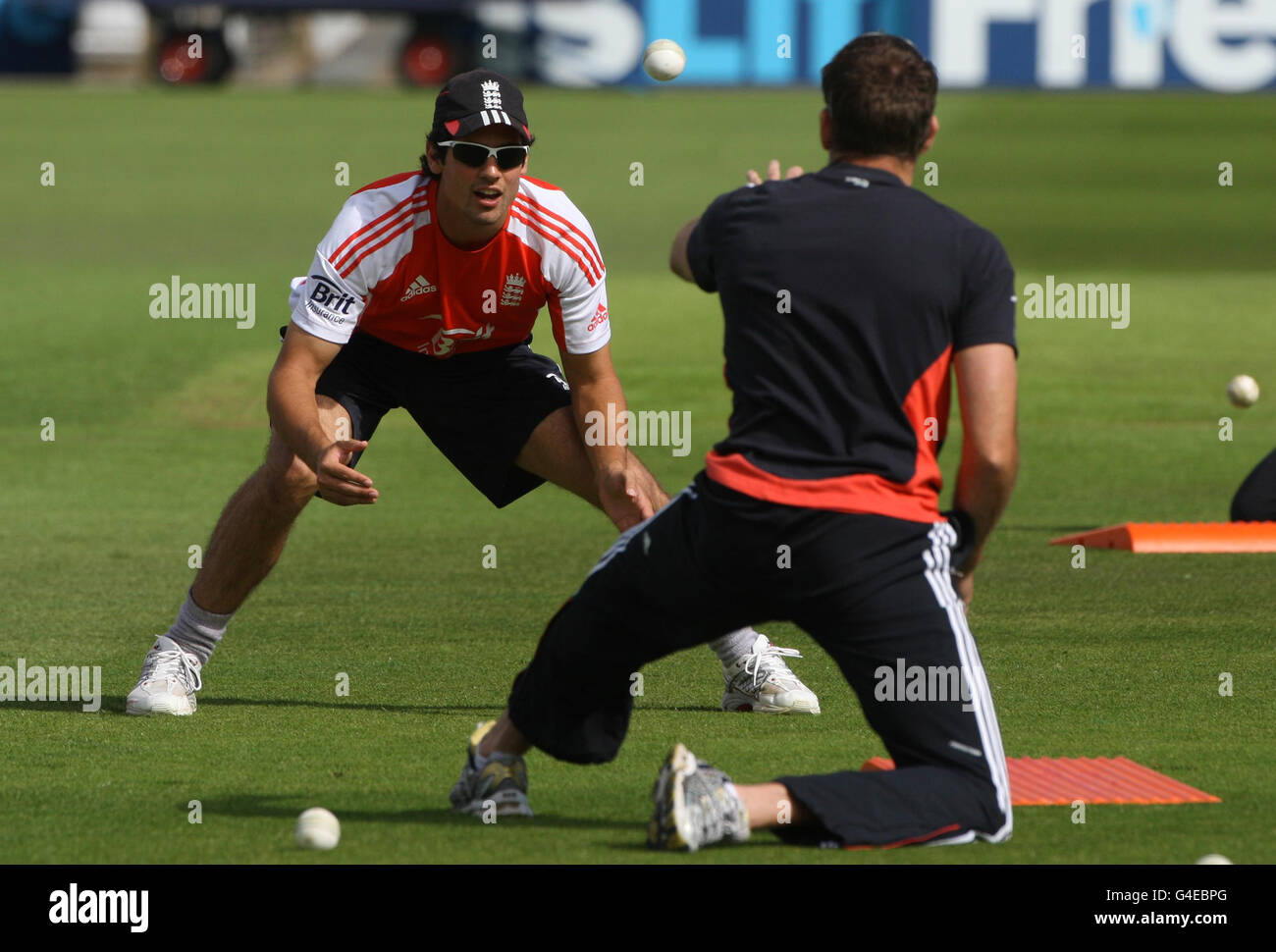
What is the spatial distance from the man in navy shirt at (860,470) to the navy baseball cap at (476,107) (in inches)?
62.3

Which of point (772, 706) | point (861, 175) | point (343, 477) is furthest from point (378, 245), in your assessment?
point (861, 175)

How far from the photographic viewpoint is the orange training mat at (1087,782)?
585 centimetres

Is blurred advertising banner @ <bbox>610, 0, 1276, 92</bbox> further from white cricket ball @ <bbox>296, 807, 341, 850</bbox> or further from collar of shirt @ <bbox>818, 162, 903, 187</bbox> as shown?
white cricket ball @ <bbox>296, 807, 341, 850</bbox>

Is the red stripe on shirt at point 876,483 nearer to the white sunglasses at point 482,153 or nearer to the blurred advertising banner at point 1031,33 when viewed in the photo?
the white sunglasses at point 482,153

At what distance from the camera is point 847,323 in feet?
16.9

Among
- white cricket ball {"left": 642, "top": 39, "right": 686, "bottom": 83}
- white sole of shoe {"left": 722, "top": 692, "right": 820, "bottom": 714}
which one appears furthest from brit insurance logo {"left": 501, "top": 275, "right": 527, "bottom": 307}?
white cricket ball {"left": 642, "top": 39, "right": 686, "bottom": 83}

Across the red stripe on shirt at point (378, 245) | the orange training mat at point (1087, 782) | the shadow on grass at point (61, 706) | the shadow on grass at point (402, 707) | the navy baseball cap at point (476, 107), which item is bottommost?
the shadow on grass at point (402, 707)

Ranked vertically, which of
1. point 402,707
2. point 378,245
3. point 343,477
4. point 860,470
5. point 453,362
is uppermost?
point 378,245

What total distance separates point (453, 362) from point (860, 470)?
8.86ft

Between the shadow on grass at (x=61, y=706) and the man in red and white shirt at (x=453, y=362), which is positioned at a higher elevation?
the man in red and white shirt at (x=453, y=362)

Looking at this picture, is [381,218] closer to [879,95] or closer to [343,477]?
[343,477]

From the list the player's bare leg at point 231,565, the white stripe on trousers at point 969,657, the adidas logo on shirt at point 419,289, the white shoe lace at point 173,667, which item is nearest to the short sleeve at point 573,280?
the adidas logo on shirt at point 419,289

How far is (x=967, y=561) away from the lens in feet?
17.5

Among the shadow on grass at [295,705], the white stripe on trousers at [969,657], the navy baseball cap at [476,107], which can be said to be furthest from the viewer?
the shadow on grass at [295,705]
